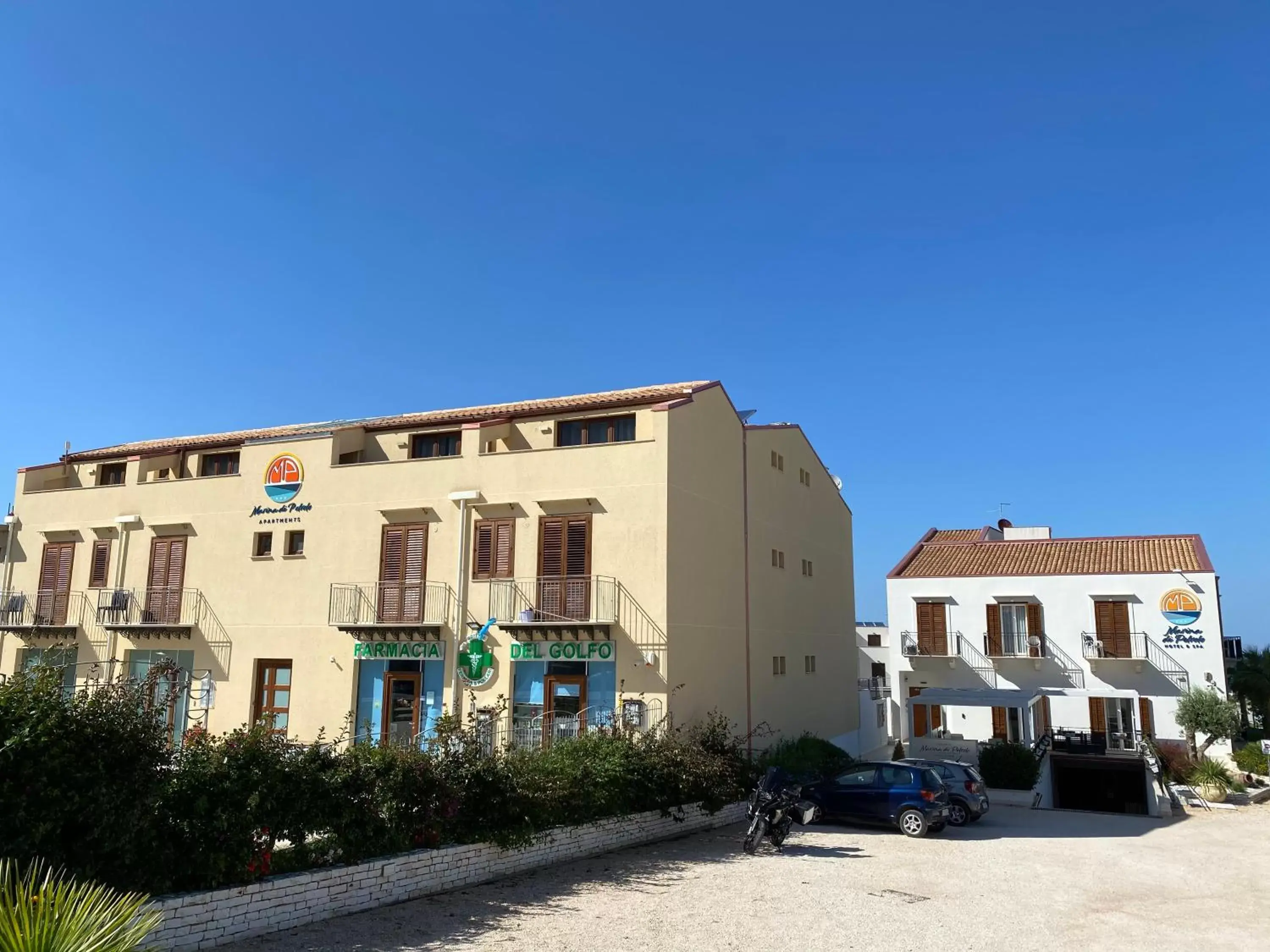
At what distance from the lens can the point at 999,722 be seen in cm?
3180

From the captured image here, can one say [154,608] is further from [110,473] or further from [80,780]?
[80,780]

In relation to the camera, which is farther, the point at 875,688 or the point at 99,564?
the point at 875,688

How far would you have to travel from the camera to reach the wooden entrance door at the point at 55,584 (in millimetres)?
27062

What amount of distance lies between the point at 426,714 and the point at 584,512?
6171mm

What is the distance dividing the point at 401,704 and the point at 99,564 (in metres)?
11.3

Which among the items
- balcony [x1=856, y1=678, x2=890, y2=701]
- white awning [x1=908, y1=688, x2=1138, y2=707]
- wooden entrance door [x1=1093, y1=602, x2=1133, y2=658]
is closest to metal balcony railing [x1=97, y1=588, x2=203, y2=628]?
white awning [x1=908, y1=688, x2=1138, y2=707]

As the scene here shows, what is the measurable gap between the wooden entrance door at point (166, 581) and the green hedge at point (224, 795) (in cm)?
1572

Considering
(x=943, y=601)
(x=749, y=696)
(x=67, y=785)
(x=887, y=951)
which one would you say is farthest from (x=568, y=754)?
(x=943, y=601)

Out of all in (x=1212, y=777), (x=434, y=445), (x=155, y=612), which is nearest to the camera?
(x=1212, y=777)

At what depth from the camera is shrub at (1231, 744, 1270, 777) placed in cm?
2891

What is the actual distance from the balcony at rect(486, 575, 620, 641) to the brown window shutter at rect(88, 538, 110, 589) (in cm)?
1295

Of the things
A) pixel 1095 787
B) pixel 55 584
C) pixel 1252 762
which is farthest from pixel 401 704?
pixel 1252 762

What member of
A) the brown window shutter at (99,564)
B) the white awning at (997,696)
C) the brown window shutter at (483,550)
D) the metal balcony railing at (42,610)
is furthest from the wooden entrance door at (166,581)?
the white awning at (997,696)

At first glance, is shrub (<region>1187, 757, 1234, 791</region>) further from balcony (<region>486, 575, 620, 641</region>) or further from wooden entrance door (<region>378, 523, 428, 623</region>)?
wooden entrance door (<region>378, 523, 428, 623</region>)
